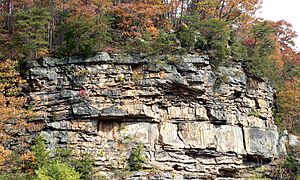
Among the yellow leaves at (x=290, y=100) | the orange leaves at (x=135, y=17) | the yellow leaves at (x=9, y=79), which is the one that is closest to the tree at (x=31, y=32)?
the yellow leaves at (x=9, y=79)

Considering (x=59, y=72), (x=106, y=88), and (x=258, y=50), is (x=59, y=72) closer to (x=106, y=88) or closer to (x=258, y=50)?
(x=106, y=88)

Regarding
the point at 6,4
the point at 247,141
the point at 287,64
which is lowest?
the point at 247,141

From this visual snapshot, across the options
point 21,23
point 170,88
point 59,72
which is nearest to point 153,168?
point 170,88

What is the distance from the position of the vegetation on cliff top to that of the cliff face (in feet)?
3.04

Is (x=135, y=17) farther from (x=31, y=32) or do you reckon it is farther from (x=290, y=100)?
(x=290, y=100)

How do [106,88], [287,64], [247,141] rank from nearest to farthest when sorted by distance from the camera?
[106,88], [247,141], [287,64]

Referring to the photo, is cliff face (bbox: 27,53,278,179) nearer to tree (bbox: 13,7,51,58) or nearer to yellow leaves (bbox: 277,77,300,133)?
tree (bbox: 13,7,51,58)

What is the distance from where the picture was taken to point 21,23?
18.7 metres

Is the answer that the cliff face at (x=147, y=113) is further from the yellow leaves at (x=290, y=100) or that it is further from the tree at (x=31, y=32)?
the yellow leaves at (x=290, y=100)

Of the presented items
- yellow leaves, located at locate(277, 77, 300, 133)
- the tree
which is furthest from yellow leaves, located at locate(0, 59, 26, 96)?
yellow leaves, located at locate(277, 77, 300, 133)

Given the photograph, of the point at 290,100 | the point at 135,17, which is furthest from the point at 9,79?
the point at 290,100

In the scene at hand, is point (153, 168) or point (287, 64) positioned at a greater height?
point (287, 64)

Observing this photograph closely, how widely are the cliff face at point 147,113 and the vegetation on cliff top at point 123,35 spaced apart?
93 centimetres

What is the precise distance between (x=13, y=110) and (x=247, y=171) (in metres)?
13.5
